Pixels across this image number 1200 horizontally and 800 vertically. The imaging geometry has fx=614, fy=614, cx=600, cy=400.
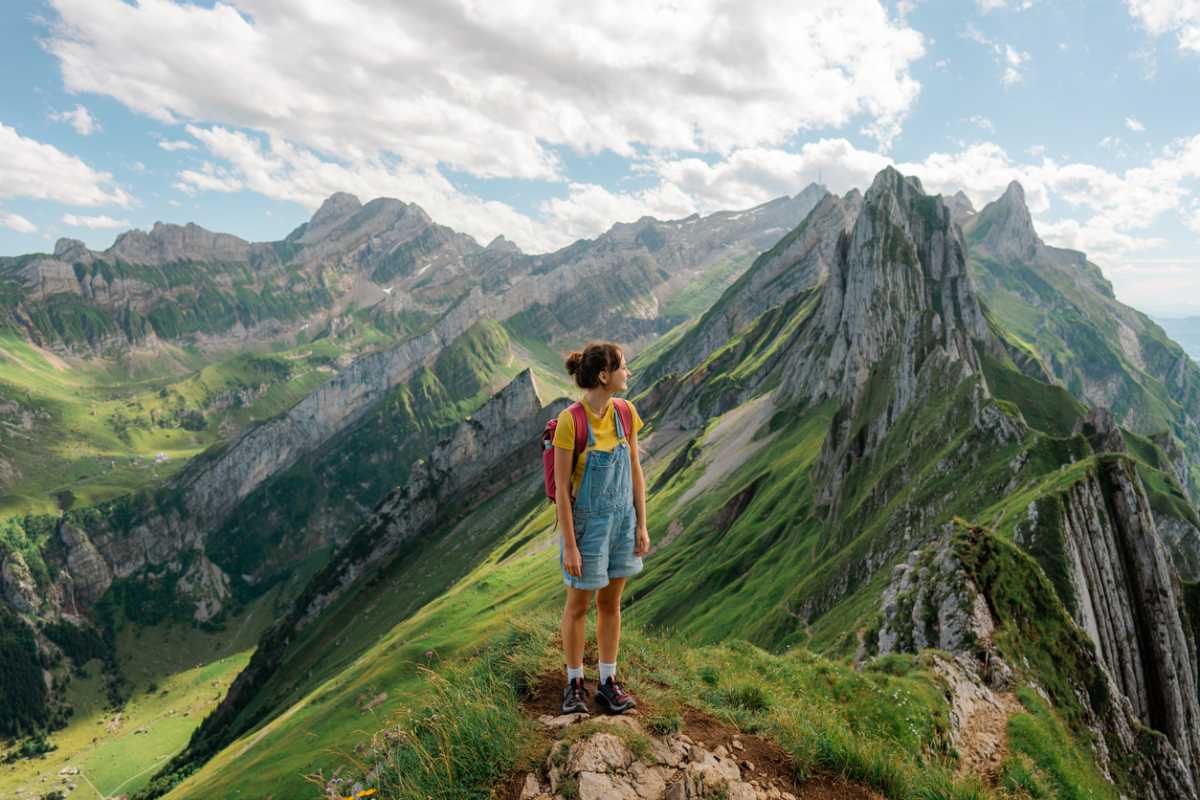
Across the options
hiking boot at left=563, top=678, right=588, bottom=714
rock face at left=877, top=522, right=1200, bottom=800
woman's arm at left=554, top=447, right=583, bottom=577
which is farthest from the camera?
rock face at left=877, top=522, right=1200, bottom=800

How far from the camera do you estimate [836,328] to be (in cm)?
13738

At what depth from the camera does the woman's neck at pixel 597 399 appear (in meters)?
9.53

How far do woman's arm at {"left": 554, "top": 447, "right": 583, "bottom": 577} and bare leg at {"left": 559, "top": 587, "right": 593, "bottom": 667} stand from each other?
421mm

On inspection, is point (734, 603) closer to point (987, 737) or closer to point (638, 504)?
point (987, 737)

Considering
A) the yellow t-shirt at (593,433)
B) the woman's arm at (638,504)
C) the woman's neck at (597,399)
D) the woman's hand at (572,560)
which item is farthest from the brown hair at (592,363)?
the woman's hand at (572,560)

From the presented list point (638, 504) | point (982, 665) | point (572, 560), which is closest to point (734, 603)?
point (982, 665)

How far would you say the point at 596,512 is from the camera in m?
9.66

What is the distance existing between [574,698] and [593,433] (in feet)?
13.7

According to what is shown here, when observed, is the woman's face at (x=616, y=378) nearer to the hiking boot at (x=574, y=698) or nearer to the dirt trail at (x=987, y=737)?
the hiking boot at (x=574, y=698)

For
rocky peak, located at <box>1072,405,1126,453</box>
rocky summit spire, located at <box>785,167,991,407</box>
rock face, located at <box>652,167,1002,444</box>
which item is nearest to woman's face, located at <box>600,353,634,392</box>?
rocky peak, located at <box>1072,405,1126,453</box>

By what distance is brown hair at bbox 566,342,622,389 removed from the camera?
9.59 m

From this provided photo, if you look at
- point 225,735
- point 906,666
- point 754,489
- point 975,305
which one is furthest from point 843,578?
point 225,735

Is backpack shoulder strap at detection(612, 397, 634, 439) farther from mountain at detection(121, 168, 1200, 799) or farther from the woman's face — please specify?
mountain at detection(121, 168, 1200, 799)

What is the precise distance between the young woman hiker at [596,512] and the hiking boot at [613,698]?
1cm
